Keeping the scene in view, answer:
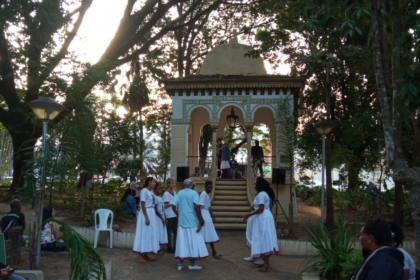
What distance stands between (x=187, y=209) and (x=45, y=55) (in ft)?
37.2

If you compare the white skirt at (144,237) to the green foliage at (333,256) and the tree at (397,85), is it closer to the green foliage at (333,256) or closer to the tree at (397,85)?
the green foliage at (333,256)

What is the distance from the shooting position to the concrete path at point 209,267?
859 centimetres

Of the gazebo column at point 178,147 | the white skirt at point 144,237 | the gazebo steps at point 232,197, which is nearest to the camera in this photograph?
the white skirt at point 144,237

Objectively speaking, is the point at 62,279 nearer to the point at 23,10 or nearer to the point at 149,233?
the point at 149,233

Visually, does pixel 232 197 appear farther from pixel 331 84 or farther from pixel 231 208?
pixel 331 84

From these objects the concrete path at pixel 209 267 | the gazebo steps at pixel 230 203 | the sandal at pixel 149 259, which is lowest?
the concrete path at pixel 209 267

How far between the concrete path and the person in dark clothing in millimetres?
5077

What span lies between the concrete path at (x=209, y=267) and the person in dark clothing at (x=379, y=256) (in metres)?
5.08

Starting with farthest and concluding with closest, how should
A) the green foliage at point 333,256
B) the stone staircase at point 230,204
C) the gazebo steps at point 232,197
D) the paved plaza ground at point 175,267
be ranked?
1. the gazebo steps at point 232,197
2. the stone staircase at point 230,204
3. the paved plaza ground at point 175,267
4. the green foliage at point 333,256

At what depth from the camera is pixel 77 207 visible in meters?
17.1

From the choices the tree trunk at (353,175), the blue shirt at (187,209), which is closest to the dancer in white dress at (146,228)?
the blue shirt at (187,209)

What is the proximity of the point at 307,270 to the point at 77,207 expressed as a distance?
11.1 m

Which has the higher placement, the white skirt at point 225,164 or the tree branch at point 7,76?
the tree branch at point 7,76

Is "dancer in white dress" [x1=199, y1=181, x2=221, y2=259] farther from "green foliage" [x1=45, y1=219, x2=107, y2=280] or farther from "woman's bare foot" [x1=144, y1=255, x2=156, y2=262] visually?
"green foliage" [x1=45, y1=219, x2=107, y2=280]
